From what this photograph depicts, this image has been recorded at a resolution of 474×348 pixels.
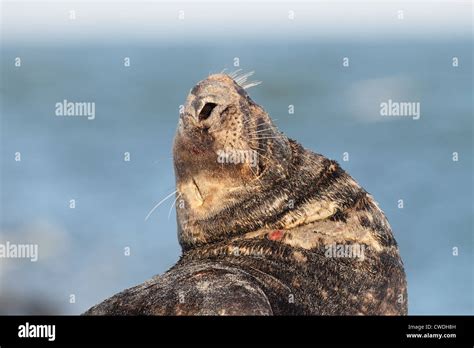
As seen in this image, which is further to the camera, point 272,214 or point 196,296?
point 272,214

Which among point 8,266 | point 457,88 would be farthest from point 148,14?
point 8,266

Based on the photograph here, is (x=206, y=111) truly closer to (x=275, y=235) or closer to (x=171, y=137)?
(x=275, y=235)

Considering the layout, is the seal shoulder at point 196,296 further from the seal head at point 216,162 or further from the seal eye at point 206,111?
the seal eye at point 206,111

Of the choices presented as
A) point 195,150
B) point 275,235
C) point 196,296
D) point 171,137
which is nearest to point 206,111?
point 195,150

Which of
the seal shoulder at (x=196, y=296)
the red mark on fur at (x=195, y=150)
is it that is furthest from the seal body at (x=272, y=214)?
the seal shoulder at (x=196, y=296)

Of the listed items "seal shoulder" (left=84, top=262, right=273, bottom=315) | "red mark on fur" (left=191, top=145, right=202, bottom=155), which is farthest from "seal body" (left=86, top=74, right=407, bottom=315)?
"seal shoulder" (left=84, top=262, right=273, bottom=315)

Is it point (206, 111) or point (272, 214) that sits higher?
point (206, 111)

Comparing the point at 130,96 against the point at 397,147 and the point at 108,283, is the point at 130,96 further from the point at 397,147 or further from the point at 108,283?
the point at 108,283

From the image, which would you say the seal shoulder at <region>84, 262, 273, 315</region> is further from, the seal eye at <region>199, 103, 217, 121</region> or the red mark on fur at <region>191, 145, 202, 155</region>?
the seal eye at <region>199, 103, 217, 121</region>
